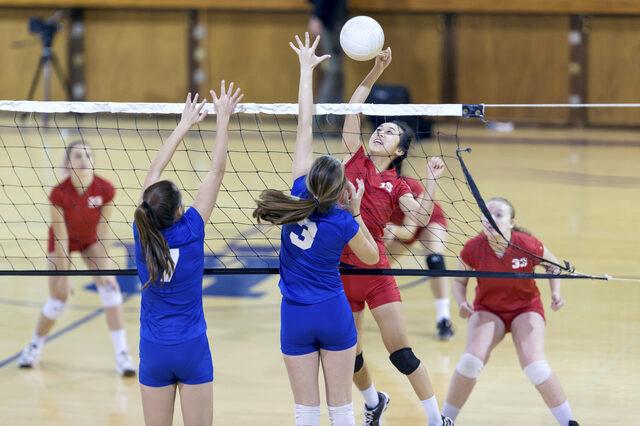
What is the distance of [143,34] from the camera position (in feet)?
62.2

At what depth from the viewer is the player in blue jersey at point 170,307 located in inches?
186

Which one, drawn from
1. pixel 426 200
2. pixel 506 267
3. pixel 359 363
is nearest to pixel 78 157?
pixel 359 363

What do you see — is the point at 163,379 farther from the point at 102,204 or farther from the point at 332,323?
the point at 102,204

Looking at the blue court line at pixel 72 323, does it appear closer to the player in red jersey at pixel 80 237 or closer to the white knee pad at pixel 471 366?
the player in red jersey at pixel 80 237

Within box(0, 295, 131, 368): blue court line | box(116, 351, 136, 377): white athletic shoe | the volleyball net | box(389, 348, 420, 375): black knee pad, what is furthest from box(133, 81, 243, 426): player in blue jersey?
box(0, 295, 131, 368): blue court line

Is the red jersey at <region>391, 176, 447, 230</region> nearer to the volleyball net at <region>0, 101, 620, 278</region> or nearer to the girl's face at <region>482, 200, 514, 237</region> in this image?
the volleyball net at <region>0, 101, 620, 278</region>

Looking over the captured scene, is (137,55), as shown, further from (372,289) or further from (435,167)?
(435,167)

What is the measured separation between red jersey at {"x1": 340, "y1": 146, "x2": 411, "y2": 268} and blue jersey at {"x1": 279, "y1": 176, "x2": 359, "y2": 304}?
3.17 ft

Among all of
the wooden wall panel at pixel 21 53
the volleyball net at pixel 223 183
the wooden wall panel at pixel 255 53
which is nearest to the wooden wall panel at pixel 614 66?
the volleyball net at pixel 223 183

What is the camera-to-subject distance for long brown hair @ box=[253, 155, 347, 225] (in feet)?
16.1

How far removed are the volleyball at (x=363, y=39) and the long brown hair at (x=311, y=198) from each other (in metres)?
1.37

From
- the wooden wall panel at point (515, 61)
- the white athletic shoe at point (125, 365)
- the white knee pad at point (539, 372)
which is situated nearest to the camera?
the white knee pad at point (539, 372)

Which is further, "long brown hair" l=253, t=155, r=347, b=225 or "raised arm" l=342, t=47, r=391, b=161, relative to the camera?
"raised arm" l=342, t=47, r=391, b=161

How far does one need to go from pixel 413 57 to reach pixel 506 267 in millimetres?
12388
